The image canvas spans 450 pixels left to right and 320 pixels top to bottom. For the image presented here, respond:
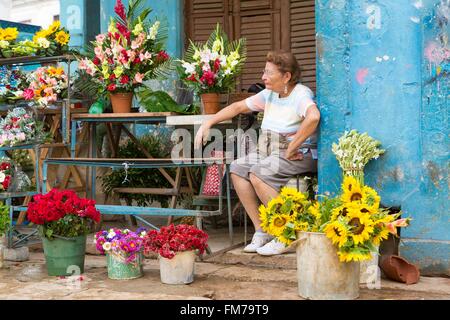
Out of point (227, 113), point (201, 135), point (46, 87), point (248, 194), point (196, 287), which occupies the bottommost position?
point (196, 287)

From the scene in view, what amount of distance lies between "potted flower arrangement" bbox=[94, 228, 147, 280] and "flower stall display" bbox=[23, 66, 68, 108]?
2.11 meters

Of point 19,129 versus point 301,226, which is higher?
point 19,129

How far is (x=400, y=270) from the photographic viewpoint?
4398 millimetres

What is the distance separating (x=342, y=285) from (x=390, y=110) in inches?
57.2

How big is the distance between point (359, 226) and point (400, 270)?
0.90 meters

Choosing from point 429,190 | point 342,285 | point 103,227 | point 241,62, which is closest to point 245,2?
point 241,62

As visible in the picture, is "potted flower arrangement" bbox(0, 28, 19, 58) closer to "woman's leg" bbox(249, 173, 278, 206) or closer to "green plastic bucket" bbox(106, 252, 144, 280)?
"green plastic bucket" bbox(106, 252, 144, 280)

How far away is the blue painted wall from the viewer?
14.7ft

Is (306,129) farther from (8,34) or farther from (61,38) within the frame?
(8,34)

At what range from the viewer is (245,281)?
180 inches

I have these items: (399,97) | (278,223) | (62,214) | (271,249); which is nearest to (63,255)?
(62,214)

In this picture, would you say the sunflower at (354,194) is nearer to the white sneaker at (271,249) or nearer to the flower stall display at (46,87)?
the white sneaker at (271,249)

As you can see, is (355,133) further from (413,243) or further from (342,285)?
(342,285)
